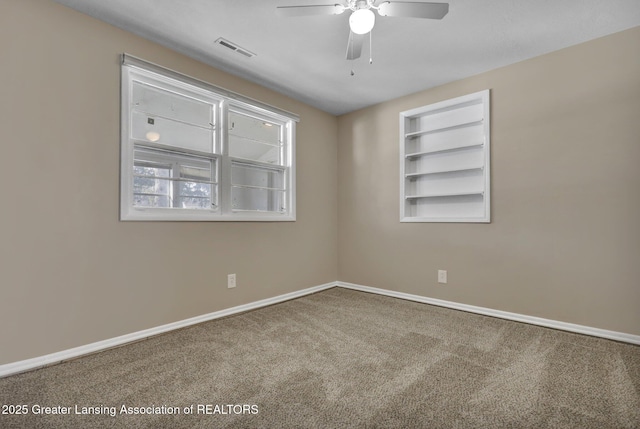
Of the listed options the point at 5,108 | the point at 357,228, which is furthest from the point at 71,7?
the point at 357,228

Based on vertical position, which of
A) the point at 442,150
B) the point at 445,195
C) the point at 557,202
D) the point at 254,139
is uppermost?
the point at 254,139

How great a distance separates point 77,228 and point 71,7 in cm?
152

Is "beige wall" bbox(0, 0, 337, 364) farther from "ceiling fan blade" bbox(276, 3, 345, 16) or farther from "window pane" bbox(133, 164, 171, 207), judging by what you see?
"ceiling fan blade" bbox(276, 3, 345, 16)

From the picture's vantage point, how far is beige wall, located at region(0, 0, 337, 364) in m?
1.84

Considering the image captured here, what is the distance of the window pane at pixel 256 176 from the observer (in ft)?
10.2

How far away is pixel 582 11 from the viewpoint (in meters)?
2.05

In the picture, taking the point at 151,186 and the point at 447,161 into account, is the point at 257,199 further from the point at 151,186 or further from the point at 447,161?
the point at 447,161

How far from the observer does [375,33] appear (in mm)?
2312

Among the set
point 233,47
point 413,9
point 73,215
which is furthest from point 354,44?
point 73,215

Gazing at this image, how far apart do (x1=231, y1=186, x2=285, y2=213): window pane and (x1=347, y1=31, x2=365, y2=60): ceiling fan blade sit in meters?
1.71

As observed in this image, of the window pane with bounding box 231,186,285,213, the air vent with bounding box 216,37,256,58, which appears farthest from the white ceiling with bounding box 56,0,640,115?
the window pane with bounding box 231,186,285,213

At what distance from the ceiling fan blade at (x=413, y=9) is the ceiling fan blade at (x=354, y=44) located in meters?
0.20

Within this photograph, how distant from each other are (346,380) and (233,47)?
8.69 ft

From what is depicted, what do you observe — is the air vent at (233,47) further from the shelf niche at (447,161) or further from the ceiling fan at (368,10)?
the shelf niche at (447,161)
